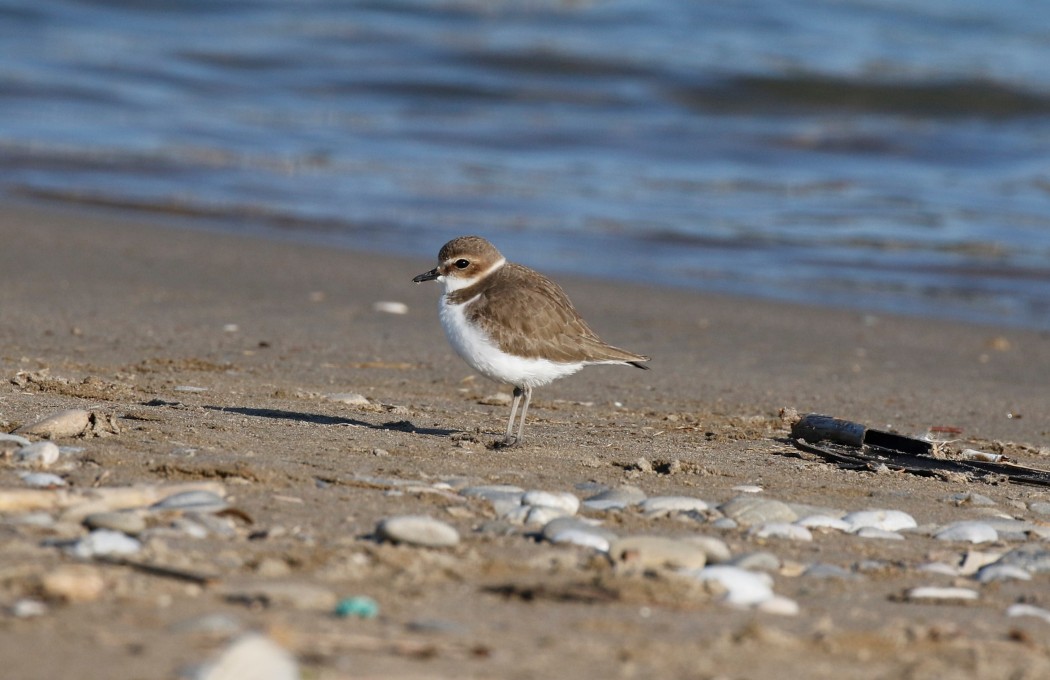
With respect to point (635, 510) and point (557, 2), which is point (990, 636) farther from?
point (557, 2)

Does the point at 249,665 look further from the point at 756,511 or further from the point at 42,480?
the point at 756,511

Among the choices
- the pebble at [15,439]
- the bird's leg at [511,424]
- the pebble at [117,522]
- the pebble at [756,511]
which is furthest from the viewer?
the bird's leg at [511,424]

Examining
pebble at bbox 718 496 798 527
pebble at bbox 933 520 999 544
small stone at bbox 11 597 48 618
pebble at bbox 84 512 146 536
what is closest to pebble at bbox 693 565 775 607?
pebble at bbox 718 496 798 527

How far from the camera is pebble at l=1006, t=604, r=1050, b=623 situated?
3517 mm

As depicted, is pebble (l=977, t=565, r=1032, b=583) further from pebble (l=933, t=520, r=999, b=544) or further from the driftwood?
the driftwood

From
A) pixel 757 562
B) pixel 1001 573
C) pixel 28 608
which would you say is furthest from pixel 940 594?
pixel 28 608

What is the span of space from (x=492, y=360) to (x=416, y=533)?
1.90 metres

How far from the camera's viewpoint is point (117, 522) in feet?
11.9

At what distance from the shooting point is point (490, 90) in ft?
72.1

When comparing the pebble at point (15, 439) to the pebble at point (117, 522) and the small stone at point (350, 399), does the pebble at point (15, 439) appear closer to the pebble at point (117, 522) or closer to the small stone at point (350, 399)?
the pebble at point (117, 522)

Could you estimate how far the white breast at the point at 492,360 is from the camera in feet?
A: 18.2

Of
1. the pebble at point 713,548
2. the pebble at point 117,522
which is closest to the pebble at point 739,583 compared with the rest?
the pebble at point 713,548

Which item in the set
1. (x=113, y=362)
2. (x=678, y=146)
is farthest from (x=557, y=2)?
(x=113, y=362)

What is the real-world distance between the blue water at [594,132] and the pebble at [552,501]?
21.5 ft
